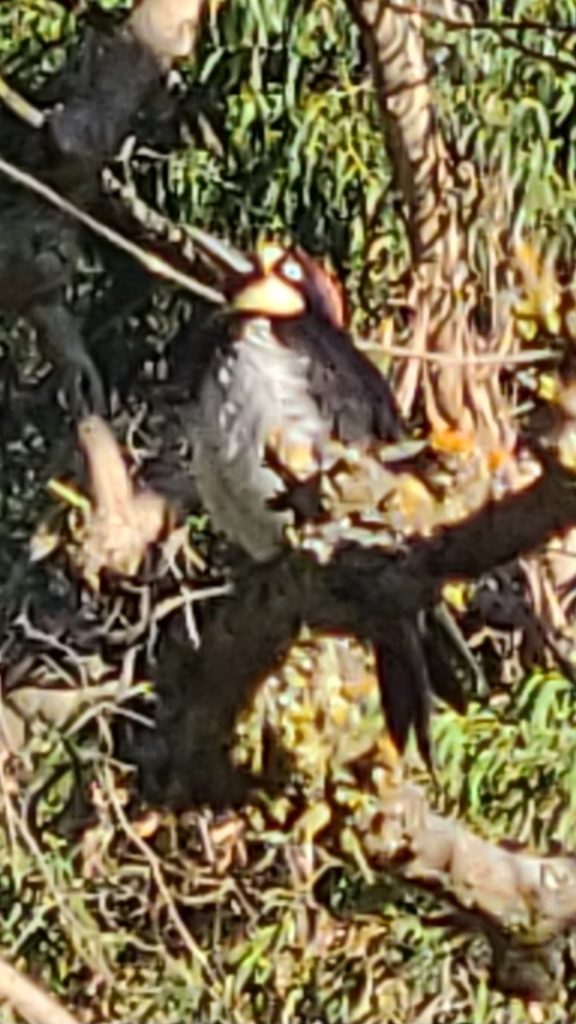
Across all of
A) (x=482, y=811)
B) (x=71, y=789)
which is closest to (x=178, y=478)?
(x=71, y=789)

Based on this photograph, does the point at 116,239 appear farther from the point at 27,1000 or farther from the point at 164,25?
the point at 27,1000

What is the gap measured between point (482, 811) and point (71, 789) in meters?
0.38

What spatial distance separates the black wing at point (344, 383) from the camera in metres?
1.75

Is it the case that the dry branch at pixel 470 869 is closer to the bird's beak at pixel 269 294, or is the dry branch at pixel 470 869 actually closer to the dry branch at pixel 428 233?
the dry branch at pixel 428 233

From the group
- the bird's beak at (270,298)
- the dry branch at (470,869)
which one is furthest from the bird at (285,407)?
the dry branch at (470,869)

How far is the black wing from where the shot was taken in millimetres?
1746

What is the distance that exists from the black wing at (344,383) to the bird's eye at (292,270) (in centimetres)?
5

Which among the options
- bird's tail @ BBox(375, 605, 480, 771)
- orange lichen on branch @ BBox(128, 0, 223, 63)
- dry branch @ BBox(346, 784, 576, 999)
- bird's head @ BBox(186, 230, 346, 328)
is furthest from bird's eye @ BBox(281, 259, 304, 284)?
dry branch @ BBox(346, 784, 576, 999)

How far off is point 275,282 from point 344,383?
10 centimetres

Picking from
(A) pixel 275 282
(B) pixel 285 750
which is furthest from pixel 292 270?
(B) pixel 285 750

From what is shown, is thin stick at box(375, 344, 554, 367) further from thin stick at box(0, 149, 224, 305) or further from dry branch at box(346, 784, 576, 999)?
dry branch at box(346, 784, 576, 999)

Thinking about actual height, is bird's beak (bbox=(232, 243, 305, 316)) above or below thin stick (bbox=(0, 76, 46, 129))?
below

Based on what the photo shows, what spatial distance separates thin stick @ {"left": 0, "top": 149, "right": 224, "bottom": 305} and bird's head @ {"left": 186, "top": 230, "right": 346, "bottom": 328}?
0.03m

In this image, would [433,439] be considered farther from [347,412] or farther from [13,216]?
[13,216]
